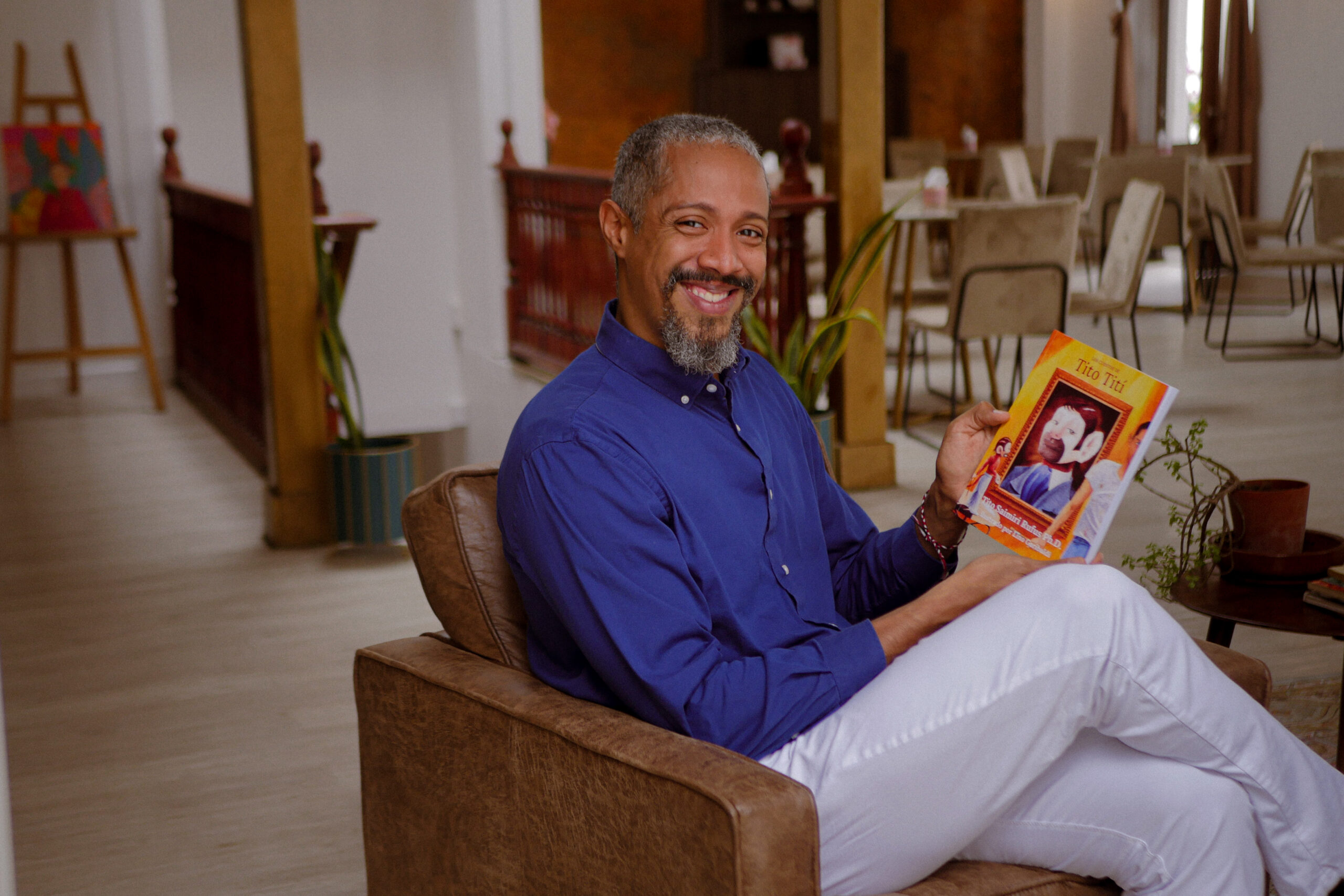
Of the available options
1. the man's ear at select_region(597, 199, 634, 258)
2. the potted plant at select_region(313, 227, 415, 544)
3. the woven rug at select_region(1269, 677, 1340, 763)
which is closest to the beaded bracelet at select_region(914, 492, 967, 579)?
the man's ear at select_region(597, 199, 634, 258)

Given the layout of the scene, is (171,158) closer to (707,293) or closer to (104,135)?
(104,135)

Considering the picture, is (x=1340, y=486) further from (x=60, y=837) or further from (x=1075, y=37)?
(x=1075, y=37)

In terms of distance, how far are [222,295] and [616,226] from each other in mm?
5275

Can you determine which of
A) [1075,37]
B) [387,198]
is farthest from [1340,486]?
[1075,37]

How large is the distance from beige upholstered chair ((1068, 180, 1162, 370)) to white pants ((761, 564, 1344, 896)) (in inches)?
167

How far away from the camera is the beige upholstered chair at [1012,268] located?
534 cm

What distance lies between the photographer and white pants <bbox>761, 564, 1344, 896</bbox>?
1.50 m

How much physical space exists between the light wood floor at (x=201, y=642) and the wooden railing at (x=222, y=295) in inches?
9.0

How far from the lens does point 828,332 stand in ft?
14.8

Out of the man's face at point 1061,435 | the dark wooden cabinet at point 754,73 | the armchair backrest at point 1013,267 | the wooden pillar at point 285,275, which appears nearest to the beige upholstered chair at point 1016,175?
the armchair backrest at point 1013,267

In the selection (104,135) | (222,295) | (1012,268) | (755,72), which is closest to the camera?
(1012,268)

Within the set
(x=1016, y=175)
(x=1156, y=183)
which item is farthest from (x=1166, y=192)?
(x=1016, y=175)

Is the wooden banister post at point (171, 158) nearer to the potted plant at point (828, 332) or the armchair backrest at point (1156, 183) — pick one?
the potted plant at point (828, 332)

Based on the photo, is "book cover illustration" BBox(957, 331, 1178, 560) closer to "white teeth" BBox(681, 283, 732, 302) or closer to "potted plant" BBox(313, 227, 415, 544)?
"white teeth" BBox(681, 283, 732, 302)
